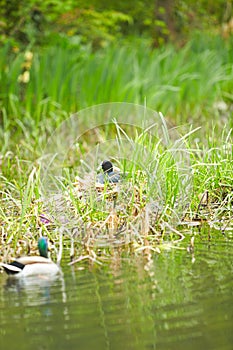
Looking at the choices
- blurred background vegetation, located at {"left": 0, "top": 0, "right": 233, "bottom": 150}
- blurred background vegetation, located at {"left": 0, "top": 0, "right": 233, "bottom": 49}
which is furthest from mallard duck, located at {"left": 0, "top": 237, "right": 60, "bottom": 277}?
blurred background vegetation, located at {"left": 0, "top": 0, "right": 233, "bottom": 49}

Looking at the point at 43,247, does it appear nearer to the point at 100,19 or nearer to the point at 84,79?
the point at 84,79

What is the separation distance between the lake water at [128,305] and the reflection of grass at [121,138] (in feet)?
1.87

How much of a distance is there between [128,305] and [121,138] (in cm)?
240

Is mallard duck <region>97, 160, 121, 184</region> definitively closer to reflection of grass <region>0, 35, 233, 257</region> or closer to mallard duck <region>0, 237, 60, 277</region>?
reflection of grass <region>0, 35, 233, 257</region>

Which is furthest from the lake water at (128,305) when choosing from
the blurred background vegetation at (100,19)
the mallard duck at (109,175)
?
the blurred background vegetation at (100,19)

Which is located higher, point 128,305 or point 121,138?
point 121,138

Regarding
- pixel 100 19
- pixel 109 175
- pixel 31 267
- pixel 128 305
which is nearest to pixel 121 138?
pixel 109 175

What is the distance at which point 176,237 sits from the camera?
215 inches

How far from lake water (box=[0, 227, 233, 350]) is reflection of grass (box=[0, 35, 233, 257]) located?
0.57 metres

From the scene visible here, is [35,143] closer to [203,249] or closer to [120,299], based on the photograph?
[203,249]

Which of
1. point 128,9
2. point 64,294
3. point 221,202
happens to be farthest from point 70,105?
point 128,9

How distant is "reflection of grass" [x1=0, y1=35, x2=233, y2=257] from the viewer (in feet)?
18.3

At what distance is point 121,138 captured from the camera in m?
6.11

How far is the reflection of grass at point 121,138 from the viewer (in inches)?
220
